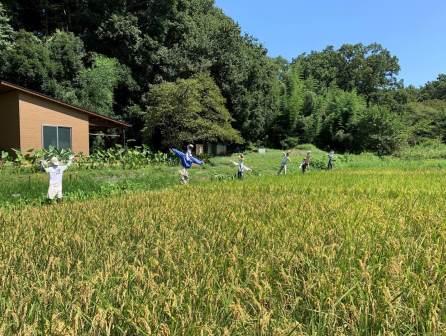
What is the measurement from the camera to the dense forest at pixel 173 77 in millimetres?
24722

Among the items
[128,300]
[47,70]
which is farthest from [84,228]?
[47,70]

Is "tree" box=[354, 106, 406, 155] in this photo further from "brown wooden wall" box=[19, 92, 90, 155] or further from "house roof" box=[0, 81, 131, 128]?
"brown wooden wall" box=[19, 92, 90, 155]

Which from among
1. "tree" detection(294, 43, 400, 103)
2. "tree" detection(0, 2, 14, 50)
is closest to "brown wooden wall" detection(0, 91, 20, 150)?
"tree" detection(0, 2, 14, 50)

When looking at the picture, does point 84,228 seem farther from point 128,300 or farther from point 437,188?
point 437,188

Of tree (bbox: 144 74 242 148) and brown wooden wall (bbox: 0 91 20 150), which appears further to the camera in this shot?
tree (bbox: 144 74 242 148)

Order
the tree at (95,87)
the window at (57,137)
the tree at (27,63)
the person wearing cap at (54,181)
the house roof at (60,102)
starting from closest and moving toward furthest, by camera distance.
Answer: the person wearing cap at (54,181)
the house roof at (60,102)
the window at (57,137)
the tree at (27,63)
the tree at (95,87)

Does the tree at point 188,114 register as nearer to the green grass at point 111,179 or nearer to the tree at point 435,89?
the green grass at point 111,179

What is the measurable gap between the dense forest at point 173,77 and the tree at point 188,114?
0.06 metres

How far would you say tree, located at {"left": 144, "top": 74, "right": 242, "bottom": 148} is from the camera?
23.6 m

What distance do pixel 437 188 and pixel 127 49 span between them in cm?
2456

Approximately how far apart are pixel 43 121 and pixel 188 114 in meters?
7.29

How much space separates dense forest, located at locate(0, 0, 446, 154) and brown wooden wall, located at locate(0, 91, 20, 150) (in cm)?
640

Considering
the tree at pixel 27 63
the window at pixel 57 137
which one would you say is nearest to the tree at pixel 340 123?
the tree at pixel 27 63

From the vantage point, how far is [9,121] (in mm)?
18750
